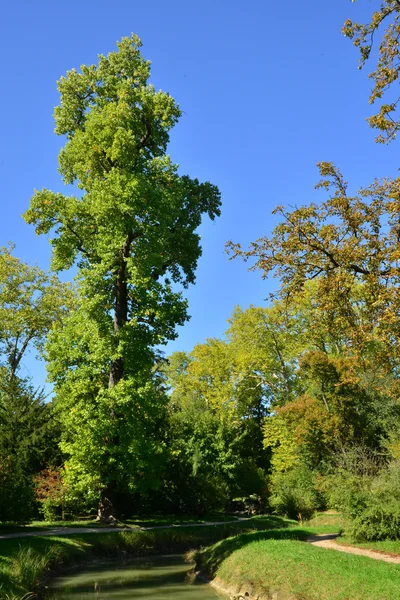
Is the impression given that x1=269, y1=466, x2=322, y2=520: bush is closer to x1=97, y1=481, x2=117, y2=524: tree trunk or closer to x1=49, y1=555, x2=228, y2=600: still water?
x1=97, y1=481, x2=117, y2=524: tree trunk

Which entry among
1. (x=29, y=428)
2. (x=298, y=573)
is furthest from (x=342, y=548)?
(x=29, y=428)

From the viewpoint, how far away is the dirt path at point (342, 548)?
13070 mm

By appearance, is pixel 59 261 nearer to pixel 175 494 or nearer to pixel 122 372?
pixel 122 372

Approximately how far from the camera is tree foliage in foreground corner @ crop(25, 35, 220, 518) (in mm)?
20297

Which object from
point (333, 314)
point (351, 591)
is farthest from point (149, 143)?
point (351, 591)

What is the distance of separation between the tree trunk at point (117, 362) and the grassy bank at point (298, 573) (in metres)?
6.91

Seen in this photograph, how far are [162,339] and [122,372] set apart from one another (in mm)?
2498

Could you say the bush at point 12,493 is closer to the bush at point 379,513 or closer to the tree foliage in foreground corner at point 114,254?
the tree foliage in foreground corner at point 114,254

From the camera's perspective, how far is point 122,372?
872 inches

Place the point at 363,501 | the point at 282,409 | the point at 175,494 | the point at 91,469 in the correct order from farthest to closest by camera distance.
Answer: the point at 282,409 → the point at 175,494 → the point at 91,469 → the point at 363,501

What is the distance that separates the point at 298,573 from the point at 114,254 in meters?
14.5

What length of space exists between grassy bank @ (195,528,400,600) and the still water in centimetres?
85

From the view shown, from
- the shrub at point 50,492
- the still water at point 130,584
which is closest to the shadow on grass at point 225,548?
the still water at point 130,584

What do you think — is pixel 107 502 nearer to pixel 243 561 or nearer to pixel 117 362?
pixel 117 362
